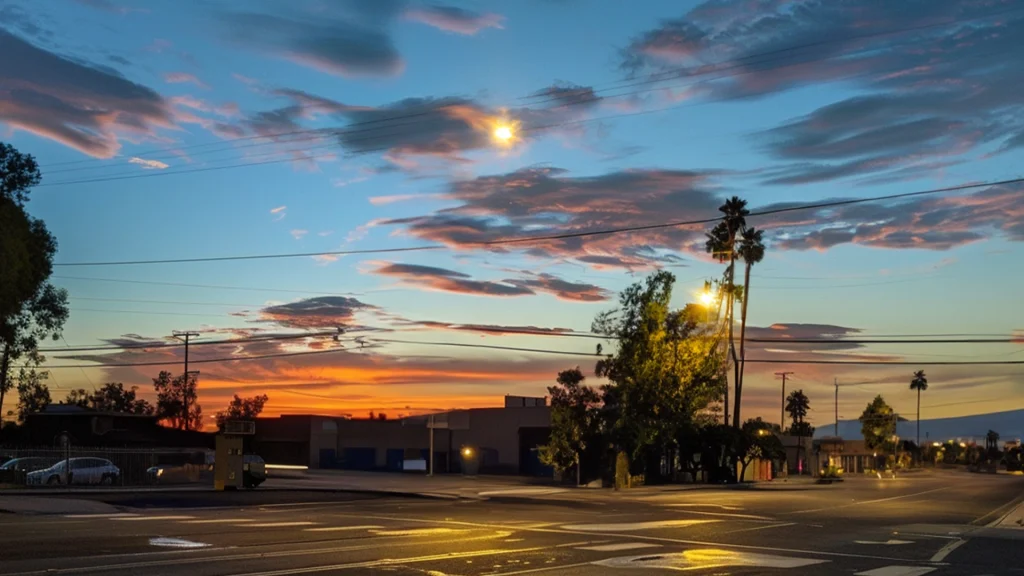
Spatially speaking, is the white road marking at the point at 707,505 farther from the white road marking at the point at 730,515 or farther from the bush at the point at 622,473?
the bush at the point at 622,473

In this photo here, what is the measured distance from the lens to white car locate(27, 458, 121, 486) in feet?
147

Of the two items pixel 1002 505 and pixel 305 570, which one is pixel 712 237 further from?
pixel 305 570

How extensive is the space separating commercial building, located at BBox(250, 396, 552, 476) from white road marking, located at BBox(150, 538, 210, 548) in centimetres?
5132

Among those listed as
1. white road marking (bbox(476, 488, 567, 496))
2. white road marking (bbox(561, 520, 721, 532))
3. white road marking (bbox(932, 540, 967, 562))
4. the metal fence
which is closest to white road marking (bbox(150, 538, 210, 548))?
white road marking (bbox(561, 520, 721, 532))

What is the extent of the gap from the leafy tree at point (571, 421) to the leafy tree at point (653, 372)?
0.95 m

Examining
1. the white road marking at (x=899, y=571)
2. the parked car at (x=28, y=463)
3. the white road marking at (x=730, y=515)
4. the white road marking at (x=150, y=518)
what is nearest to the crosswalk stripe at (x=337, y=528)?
the white road marking at (x=150, y=518)

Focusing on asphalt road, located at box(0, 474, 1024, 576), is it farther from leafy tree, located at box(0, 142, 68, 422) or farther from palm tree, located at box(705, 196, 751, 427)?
palm tree, located at box(705, 196, 751, 427)

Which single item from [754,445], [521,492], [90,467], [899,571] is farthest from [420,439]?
[899,571]

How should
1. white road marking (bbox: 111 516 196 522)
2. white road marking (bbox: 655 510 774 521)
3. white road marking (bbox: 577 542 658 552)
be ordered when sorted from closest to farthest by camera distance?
white road marking (bbox: 577 542 658 552) → white road marking (bbox: 111 516 196 522) → white road marking (bbox: 655 510 774 521)

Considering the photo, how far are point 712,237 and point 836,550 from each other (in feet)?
191

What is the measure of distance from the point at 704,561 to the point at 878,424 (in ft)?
481

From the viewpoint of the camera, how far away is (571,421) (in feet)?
196

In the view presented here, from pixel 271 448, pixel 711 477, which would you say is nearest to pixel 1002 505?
pixel 711 477

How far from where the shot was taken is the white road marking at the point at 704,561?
17.5 metres
